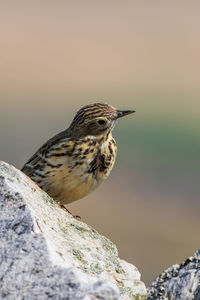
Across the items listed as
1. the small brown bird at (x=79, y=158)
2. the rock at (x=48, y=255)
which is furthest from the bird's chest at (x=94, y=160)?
the rock at (x=48, y=255)

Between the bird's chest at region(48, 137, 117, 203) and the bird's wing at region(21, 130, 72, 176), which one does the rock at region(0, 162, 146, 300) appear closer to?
the bird's chest at region(48, 137, 117, 203)

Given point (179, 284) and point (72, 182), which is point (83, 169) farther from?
point (179, 284)

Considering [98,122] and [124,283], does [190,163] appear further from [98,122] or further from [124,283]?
[124,283]

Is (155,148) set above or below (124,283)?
above

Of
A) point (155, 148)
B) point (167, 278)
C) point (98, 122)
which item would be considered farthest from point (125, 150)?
point (167, 278)

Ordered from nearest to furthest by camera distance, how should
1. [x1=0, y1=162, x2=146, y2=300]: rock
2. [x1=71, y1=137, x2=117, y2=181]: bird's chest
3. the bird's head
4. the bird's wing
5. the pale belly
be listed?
1. [x1=0, y1=162, x2=146, y2=300]: rock
2. the pale belly
3. [x1=71, y1=137, x2=117, y2=181]: bird's chest
4. the bird's wing
5. the bird's head

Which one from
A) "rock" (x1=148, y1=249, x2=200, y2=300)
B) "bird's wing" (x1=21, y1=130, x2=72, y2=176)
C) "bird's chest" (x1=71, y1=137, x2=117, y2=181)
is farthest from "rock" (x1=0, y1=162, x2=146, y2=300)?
"bird's wing" (x1=21, y1=130, x2=72, y2=176)
